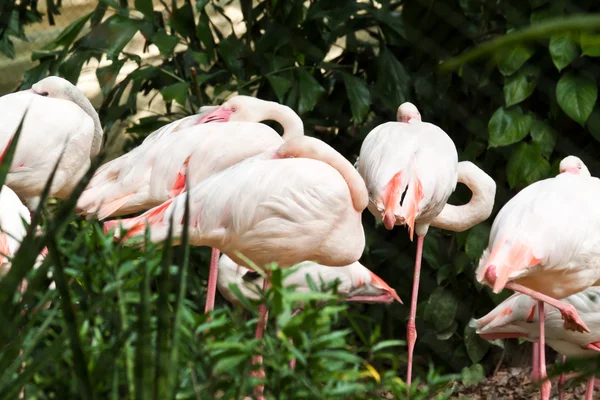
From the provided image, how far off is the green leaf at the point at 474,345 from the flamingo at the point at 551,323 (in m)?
0.33

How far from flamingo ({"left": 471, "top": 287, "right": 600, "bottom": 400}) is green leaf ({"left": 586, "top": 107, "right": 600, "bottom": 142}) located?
0.46 m

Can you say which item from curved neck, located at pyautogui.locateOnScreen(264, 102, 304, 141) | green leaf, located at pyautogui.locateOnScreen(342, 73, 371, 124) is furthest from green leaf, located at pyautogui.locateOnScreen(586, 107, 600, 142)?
curved neck, located at pyautogui.locateOnScreen(264, 102, 304, 141)

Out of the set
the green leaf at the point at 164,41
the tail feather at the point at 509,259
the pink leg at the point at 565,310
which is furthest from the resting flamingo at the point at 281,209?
the green leaf at the point at 164,41

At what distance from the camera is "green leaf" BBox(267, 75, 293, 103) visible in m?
2.52

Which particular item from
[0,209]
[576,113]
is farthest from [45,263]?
[576,113]

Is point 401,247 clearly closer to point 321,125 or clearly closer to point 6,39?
point 321,125

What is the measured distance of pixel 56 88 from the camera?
7.67 feet

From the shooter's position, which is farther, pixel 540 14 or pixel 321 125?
pixel 321 125

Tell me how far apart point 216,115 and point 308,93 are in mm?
371

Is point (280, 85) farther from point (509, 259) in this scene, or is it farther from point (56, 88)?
point (509, 259)

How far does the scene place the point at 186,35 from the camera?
2748 millimetres

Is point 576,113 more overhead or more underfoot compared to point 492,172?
more overhead

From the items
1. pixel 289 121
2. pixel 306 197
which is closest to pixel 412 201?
pixel 306 197

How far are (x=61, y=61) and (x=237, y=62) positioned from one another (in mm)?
525
